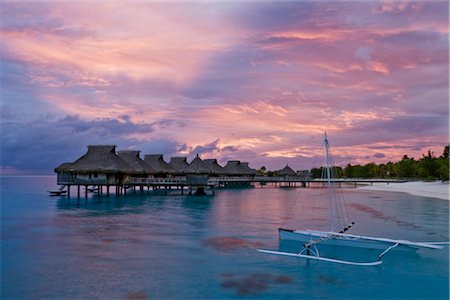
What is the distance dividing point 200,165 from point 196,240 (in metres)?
31.9

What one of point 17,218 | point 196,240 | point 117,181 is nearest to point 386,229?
point 196,240

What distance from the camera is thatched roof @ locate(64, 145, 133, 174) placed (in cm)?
3975

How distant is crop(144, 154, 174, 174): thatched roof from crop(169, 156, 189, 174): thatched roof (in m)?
1.56

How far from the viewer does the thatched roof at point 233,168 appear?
238 ft

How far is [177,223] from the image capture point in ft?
82.6

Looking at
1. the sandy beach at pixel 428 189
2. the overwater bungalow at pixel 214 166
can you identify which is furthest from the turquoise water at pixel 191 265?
the overwater bungalow at pixel 214 166

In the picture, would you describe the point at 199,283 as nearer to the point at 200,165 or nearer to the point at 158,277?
the point at 158,277

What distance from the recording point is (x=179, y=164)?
60.9 m

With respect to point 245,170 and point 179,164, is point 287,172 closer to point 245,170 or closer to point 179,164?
point 245,170

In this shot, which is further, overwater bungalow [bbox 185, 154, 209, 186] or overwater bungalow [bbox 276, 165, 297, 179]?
overwater bungalow [bbox 276, 165, 297, 179]

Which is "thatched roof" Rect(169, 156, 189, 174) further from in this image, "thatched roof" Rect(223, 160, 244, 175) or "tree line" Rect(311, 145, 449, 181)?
"tree line" Rect(311, 145, 449, 181)

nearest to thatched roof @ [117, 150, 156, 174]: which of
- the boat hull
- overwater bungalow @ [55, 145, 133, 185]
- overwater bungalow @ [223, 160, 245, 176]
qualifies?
overwater bungalow @ [55, 145, 133, 185]

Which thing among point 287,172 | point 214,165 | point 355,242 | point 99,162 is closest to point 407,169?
point 287,172

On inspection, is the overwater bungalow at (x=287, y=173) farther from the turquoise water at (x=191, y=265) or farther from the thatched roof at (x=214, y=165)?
the turquoise water at (x=191, y=265)
